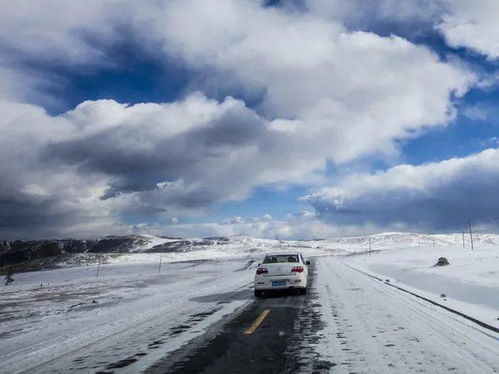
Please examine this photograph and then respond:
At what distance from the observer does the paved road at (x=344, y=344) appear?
5.55m

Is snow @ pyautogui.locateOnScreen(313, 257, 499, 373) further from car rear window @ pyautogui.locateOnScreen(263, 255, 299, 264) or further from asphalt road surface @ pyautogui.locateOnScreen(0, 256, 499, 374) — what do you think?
car rear window @ pyautogui.locateOnScreen(263, 255, 299, 264)

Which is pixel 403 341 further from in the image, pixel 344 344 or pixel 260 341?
pixel 260 341

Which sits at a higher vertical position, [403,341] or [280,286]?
[280,286]

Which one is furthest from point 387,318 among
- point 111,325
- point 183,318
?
point 111,325

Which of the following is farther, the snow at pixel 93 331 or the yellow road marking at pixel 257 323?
the yellow road marking at pixel 257 323

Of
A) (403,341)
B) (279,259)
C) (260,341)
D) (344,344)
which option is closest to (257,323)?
(260,341)

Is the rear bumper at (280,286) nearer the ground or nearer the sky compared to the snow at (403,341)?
nearer the sky

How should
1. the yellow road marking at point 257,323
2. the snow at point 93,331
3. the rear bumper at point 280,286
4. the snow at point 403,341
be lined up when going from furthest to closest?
the rear bumper at point 280,286 → the yellow road marking at point 257,323 → the snow at point 93,331 → the snow at point 403,341

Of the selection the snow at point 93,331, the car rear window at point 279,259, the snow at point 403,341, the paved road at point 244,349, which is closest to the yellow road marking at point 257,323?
the paved road at point 244,349

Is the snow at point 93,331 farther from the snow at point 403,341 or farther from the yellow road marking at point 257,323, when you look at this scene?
the snow at point 403,341

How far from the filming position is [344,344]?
680cm

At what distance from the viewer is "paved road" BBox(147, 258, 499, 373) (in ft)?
18.2

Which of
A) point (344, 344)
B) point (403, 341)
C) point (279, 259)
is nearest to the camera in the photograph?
point (344, 344)

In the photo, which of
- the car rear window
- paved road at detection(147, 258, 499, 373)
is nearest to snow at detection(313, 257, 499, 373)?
paved road at detection(147, 258, 499, 373)
